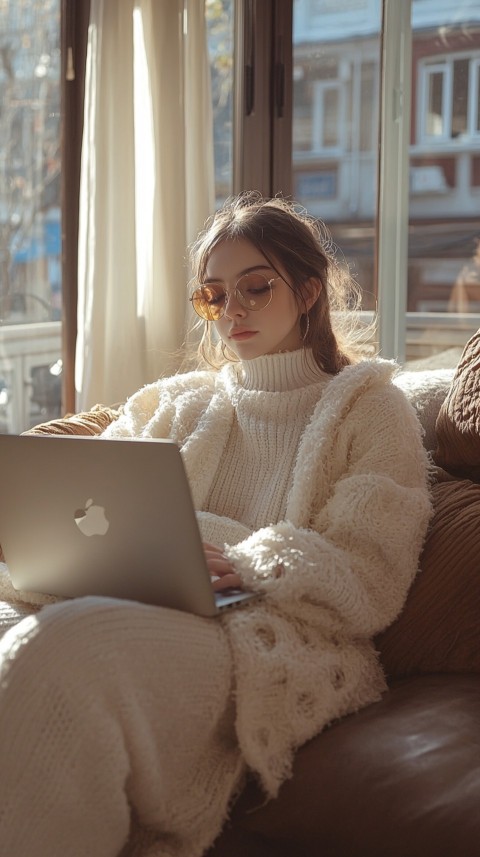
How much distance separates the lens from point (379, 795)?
132 cm

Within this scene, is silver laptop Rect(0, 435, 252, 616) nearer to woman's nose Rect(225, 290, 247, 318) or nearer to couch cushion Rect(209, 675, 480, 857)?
couch cushion Rect(209, 675, 480, 857)

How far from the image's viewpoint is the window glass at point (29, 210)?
2.78 meters

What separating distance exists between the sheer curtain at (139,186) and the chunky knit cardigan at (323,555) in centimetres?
109

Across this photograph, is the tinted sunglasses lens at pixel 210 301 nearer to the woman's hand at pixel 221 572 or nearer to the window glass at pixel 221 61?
the woman's hand at pixel 221 572

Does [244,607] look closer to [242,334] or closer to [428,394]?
[242,334]

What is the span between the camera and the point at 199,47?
3104 mm

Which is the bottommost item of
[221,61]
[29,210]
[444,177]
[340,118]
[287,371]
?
[287,371]

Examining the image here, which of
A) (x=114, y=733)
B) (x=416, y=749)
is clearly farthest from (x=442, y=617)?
(x=114, y=733)

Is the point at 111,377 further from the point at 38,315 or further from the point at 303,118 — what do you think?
the point at 303,118

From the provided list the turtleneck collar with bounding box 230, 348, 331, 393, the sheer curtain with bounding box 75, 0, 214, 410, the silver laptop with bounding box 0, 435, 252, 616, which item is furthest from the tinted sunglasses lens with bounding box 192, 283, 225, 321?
the sheer curtain with bounding box 75, 0, 214, 410

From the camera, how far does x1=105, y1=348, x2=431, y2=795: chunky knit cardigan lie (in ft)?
4.66

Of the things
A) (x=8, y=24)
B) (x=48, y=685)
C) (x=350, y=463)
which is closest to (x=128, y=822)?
(x=48, y=685)

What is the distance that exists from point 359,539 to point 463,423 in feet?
1.12

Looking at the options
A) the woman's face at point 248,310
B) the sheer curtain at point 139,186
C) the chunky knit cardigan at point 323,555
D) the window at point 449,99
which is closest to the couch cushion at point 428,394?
the chunky knit cardigan at point 323,555
